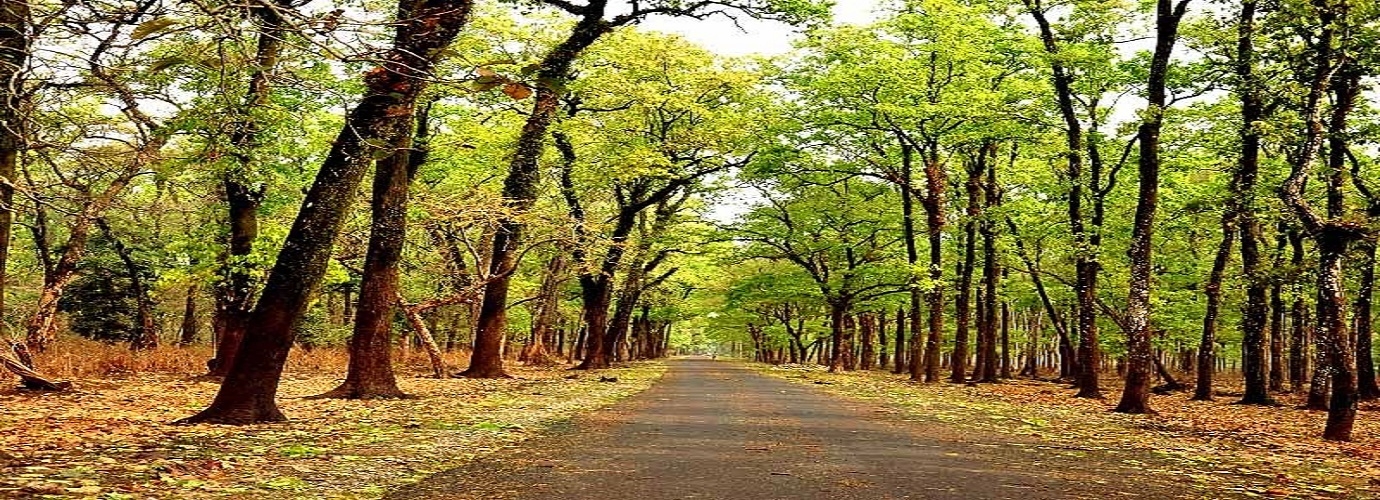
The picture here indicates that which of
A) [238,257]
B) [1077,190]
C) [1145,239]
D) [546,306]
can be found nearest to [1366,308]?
[1145,239]

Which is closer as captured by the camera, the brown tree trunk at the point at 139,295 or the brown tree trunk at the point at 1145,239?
the brown tree trunk at the point at 1145,239

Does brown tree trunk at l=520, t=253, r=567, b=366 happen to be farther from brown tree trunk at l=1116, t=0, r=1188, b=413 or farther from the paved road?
the paved road

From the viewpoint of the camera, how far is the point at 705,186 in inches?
1651

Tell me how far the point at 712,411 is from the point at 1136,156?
19.6 m

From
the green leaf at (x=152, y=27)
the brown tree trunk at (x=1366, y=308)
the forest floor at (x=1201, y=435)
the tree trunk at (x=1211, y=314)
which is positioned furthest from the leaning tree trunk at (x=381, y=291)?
the tree trunk at (x=1211, y=314)

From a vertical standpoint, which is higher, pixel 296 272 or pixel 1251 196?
pixel 1251 196

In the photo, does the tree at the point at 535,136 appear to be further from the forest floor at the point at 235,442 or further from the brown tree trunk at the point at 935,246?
the brown tree trunk at the point at 935,246

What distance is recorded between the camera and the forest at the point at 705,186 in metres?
12.8

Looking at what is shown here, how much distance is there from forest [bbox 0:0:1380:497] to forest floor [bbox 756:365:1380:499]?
1.01m

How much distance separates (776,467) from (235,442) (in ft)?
17.9

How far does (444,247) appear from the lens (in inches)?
1094

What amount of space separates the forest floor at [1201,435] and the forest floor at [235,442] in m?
6.76

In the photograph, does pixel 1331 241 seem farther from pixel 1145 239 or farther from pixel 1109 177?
pixel 1109 177

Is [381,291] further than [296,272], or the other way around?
[381,291]
